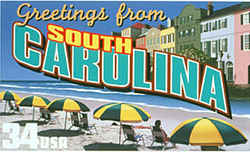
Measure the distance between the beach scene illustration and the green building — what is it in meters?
0.05

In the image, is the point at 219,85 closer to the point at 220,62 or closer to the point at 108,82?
the point at 220,62

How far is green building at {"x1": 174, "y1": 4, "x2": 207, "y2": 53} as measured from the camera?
35.0 ft

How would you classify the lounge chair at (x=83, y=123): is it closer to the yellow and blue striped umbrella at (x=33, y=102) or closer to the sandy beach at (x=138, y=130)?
the sandy beach at (x=138, y=130)

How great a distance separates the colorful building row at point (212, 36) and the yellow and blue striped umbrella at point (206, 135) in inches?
167

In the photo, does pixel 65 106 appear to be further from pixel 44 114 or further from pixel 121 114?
pixel 121 114

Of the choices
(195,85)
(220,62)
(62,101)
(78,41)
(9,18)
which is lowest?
(62,101)

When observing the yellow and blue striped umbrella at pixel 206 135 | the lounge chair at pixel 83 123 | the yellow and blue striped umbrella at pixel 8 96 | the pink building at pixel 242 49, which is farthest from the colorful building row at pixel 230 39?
the yellow and blue striped umbrella at pixel 8 96

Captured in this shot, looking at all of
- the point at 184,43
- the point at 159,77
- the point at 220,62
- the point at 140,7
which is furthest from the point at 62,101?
the point at 220,62

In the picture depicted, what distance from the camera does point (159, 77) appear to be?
1035cm

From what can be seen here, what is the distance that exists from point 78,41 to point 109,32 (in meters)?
1.39

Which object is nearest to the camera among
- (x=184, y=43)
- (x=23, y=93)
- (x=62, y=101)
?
(x=62, y=101)

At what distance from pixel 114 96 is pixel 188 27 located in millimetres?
4634

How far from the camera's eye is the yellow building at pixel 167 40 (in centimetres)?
1064

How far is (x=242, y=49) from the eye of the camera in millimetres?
10562
